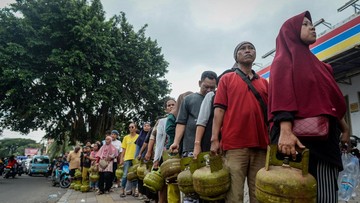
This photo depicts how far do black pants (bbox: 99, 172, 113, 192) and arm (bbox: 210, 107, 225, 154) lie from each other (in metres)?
6.30

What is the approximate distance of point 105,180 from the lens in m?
8.39

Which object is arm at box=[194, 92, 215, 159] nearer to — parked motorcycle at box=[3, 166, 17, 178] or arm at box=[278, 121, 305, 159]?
arm at box=[278, 121, 305, 159]

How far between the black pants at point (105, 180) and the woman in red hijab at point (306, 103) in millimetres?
7089

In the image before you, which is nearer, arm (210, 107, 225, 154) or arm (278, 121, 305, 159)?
Result: arm (278, 121, 305, 159)

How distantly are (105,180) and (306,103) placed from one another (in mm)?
7458

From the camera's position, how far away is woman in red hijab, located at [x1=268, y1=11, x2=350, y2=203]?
1811 mm

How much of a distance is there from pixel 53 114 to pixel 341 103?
58.0 feet

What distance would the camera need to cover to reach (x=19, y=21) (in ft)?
53.0

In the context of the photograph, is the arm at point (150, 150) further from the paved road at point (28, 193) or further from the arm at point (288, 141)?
the paved road at point (28, 193)

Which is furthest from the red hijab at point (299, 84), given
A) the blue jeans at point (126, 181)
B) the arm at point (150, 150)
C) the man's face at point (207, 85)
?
the blue jeans at point (126, 181)

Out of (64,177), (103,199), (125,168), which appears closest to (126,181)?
(125,168)

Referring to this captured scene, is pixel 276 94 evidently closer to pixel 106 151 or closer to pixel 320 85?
pixel 320 85

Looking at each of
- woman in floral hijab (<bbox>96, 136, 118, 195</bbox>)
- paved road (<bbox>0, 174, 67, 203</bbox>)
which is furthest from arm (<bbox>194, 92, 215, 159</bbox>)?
paved road (<bbox>0, 174, 67, 203</bbox>)

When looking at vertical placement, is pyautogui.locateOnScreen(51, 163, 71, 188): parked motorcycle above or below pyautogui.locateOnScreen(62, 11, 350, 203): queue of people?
below
